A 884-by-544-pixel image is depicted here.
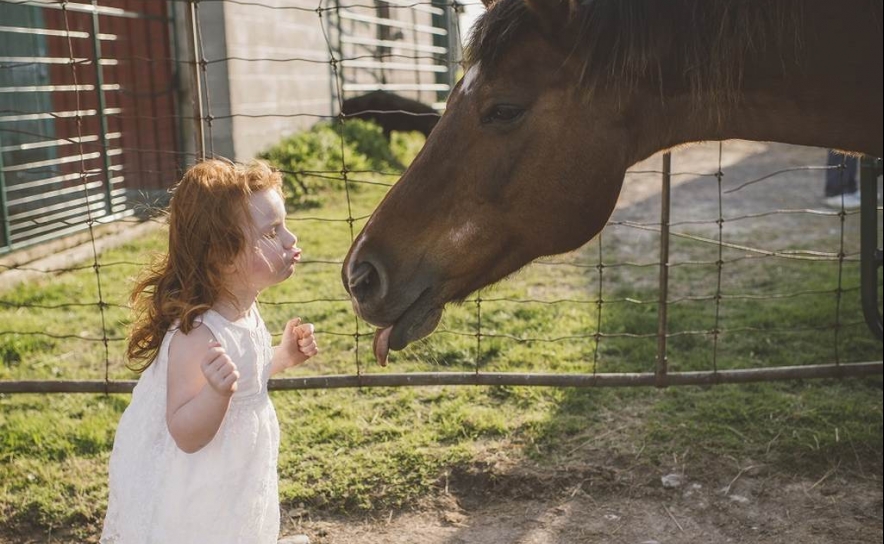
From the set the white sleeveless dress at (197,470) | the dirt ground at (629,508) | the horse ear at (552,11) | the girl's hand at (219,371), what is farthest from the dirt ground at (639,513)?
→ the horse ear at (552,11)

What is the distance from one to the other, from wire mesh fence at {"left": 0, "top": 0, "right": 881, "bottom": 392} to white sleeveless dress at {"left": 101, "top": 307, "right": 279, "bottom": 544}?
441 millimetres

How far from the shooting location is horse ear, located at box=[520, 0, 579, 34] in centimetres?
200

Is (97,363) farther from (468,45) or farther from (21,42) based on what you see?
(21,42)

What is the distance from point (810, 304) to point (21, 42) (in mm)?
6630

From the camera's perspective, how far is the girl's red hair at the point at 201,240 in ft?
6.41

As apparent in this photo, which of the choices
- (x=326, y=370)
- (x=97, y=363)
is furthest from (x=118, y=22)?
(x=326, y=370)

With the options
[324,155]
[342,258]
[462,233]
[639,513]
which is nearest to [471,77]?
[462,233]

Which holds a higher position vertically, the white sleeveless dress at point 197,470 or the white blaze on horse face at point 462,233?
the white blaze on horse face at point 462,233

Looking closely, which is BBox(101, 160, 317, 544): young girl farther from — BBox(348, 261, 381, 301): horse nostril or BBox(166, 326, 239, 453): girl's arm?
BBox(348, 261, 381, 301): horse nostril

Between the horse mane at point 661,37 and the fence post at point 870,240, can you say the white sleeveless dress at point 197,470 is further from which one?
the fence post at point 870,240

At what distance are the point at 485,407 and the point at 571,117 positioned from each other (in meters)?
1.78

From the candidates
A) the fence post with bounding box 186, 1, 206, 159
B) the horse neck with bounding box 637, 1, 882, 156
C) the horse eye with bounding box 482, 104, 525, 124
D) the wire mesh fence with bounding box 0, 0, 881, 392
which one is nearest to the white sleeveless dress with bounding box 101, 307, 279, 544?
the wire mesh fence with bounding box 0, 0, 881, 392

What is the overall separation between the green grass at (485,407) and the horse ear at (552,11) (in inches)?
30.7

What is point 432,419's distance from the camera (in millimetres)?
3506
